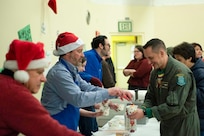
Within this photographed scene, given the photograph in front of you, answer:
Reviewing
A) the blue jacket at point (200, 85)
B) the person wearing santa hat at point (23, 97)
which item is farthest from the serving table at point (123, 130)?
the person wearing santa hat at point (23, 97)

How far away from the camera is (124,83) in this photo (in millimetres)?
7914

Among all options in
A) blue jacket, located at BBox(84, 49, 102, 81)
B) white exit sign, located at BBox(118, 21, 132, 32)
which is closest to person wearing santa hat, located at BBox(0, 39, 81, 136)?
blue jacket, located at BBox(84, 49, 102, 81)

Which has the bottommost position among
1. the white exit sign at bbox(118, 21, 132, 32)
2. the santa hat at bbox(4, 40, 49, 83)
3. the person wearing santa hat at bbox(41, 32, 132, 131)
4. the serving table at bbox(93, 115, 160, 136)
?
the serving table at bbox(93, 115, 160, 136)

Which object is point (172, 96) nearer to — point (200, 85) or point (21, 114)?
point (200, 85)

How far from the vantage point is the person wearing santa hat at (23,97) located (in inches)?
45.6

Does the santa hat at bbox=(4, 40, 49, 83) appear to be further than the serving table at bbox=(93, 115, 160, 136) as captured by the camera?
No

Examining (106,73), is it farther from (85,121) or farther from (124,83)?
(124,83)

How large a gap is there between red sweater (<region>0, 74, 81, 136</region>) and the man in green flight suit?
3.19ft

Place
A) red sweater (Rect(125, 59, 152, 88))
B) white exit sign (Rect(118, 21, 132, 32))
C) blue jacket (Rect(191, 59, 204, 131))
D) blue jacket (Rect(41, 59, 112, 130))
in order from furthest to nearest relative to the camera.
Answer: white exit sign (Rect(118, 21, 132, 32)) → red sweater (Rect(125, 59, 152, 88)) → blue jacket (Rect(191, 59, 204, 131)) → blue jacket (Rect(41, 59, 112, 130))

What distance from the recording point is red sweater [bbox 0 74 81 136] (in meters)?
1.16

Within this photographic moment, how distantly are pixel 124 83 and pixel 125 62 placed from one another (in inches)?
22.3

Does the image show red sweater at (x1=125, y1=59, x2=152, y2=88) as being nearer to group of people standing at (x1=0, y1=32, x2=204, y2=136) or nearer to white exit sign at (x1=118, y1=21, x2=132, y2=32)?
group of people standing at (x1=0, y1=32, x2=204, y2=136)

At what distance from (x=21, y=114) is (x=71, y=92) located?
0.69 metres

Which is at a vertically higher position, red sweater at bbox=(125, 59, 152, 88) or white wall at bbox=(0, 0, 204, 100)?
white wall at bbox=(0, 0, 204, 100)
